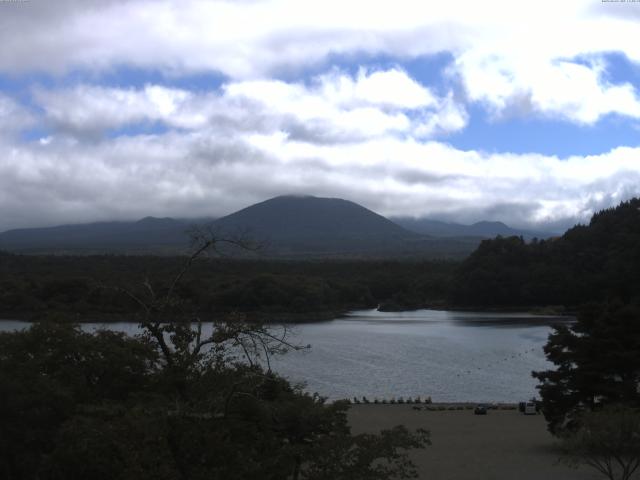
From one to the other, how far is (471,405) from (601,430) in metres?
13.0

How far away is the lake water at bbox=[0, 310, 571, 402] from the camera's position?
2677 cm

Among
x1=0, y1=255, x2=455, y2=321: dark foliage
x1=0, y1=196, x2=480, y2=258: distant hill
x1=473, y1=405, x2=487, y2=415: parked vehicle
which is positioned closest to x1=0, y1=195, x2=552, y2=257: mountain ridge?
x1=0, y1=196, x2=480, y2=258: distant hill

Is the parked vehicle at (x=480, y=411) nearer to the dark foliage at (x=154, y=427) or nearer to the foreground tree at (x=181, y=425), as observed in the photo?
the dark foliage at (x=154, y=427)

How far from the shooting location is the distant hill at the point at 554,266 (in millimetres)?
64938

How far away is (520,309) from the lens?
2724 inches

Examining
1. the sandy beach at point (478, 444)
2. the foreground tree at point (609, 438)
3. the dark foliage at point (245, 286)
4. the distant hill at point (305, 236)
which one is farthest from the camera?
the distant hill at point (305, 236)

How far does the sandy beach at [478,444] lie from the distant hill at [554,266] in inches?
1771

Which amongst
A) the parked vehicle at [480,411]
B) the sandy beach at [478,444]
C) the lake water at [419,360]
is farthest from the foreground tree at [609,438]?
the lake water at [419,360]

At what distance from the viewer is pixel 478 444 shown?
16.7 m

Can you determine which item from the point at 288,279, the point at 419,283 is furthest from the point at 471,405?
the point at 419,283

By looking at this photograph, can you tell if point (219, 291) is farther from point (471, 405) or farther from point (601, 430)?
point (601, 430)

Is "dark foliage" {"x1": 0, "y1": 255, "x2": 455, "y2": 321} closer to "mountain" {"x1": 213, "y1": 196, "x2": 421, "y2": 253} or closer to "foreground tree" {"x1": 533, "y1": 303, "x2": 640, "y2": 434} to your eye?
"foreground tree" {"x1": 533, "y1": 303, "x2": 640, "y2": 434}

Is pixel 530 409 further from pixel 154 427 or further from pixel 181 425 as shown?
pixel 154 427

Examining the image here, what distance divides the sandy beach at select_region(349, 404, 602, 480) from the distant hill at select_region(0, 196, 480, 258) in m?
113
